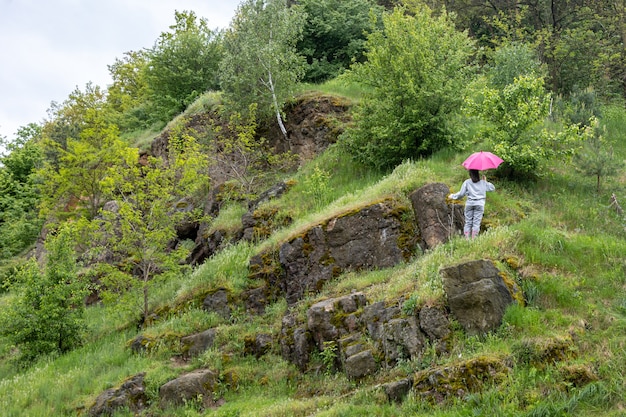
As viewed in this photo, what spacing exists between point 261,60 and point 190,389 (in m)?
14.7

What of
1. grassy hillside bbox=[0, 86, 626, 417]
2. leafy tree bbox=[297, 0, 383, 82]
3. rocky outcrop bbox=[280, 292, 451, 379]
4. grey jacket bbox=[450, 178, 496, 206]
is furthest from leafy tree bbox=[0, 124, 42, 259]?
grey jacket bbox=[450, 178, 496, 206]

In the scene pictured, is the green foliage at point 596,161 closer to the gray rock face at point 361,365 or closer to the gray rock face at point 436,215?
the gray rock face at point 436,215

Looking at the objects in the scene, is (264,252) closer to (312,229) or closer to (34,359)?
(312,229)

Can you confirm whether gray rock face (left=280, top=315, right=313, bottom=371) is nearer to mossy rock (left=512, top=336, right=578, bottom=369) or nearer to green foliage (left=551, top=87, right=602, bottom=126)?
mossy rock (left=512, top=336, right=578, bottom=369)

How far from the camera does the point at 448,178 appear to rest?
1304 centimetres

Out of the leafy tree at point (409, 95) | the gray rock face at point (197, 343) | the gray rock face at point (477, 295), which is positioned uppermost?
the leafy tree at point (409, 95)

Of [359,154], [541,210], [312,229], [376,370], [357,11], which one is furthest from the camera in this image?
[357,11]

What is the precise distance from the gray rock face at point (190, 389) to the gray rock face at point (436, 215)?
18.3 feet

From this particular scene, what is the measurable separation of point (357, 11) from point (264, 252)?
17.5 meters

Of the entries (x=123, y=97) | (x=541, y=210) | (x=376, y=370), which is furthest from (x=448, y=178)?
(x=123, y=97)

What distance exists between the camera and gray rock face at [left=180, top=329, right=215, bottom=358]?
37.7 ft

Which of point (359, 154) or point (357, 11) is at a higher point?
point (357, 11)

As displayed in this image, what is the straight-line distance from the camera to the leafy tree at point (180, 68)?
30.8m

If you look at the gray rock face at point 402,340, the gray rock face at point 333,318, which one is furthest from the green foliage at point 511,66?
the gray rock face at point 402,340
